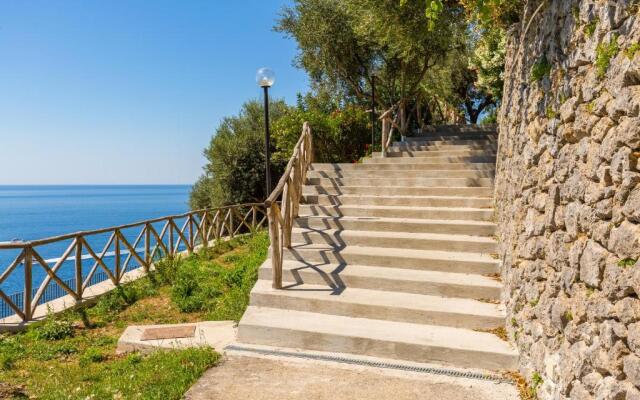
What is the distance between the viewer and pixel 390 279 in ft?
17.6

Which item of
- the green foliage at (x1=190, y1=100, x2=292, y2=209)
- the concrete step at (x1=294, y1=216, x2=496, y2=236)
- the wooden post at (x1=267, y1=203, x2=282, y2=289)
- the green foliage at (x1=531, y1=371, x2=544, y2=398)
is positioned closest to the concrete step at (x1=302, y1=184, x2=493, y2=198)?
the concrete step at (x1=294, y1=216, x2=496, y2=236)

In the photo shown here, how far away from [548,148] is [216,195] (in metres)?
20.4

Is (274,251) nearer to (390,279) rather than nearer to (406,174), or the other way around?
(390,279)

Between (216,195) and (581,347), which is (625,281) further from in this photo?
(216,195)

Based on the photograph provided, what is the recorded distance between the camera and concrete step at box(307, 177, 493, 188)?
7.73m

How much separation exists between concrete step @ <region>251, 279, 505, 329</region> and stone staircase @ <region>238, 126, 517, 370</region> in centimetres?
1

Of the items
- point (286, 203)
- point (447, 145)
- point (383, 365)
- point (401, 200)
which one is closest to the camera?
point (383, 365)

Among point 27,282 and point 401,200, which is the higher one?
point 401,200

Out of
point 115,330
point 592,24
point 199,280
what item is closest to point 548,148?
point 592,24

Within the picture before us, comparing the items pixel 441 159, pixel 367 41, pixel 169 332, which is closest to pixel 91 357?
pixel 169 332

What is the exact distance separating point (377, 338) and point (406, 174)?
4.63 m

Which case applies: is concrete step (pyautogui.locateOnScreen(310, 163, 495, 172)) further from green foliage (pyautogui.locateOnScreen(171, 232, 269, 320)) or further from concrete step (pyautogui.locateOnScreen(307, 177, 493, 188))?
green foliage (pyautogui.locateOnScreen(171, 232, 269, 320))

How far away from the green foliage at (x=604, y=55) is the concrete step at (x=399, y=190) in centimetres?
467

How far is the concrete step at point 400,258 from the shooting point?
215 inches
